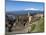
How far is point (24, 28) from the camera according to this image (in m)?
1.16

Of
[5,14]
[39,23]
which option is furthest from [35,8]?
[5,14]

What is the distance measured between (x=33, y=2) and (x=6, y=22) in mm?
402

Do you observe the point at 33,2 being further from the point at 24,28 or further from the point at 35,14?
the point at 24,28

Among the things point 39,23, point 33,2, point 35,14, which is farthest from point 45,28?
point 33,2

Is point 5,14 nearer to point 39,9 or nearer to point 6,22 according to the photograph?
point 6,22

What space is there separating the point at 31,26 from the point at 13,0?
373mm

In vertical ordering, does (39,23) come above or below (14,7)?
below

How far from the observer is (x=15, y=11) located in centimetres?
116

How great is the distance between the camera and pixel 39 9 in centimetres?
121

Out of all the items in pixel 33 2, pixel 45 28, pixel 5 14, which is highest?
pixel 33 2

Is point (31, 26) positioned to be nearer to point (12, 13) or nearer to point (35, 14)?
point (35, 14)

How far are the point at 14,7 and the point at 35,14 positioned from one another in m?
0.27

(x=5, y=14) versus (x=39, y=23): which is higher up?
(x=5, y=14)

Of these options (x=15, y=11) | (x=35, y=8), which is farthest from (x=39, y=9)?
(x=15, y=11)
